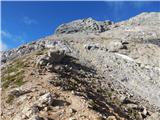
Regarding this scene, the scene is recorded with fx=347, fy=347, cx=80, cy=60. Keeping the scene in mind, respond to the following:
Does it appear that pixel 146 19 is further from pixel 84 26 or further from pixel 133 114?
pixel 133 114

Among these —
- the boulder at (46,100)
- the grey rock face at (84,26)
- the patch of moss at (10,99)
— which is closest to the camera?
the boulder at (46,100)

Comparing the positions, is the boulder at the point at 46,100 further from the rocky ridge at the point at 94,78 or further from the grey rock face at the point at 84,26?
the grey rock face at the point at 84,26

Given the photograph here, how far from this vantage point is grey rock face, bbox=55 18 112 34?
102000mm

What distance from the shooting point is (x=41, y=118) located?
25219 millimetres

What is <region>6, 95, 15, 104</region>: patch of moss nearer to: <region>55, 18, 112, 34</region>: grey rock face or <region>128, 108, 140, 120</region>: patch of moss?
<region>128, 108, 140, 120</region>: patch of moss

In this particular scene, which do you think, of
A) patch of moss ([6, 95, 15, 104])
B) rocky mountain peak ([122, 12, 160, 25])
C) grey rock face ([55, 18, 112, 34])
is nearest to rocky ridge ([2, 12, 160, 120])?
patch of moss ([6, 95, 15, 104])

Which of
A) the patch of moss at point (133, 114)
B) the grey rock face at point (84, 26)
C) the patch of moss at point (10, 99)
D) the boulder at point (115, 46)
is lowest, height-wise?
the patch of moss at point (133, 114)

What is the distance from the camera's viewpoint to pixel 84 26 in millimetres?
105125

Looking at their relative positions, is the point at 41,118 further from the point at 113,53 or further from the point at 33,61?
the point at 113,53

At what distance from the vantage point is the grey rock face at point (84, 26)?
4016 inches

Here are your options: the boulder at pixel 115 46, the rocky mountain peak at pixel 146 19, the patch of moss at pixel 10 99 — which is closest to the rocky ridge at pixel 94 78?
the boulder at pixel 115 46

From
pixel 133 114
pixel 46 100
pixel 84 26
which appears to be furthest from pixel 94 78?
pixel 84 26

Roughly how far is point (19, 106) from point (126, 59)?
30.4m

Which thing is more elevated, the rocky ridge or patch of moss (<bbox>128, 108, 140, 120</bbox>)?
the rocky ridge
